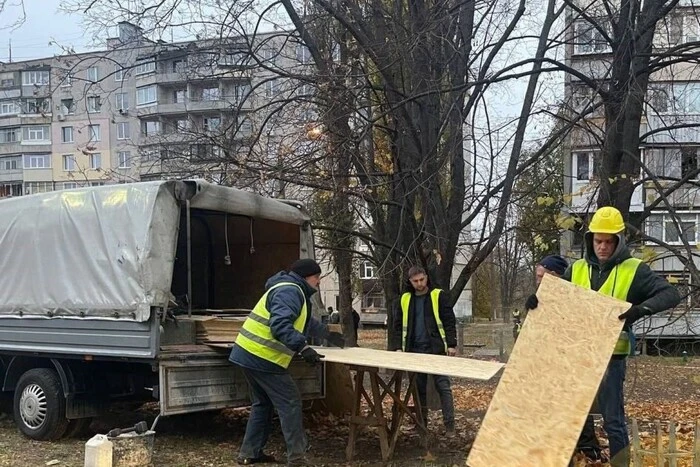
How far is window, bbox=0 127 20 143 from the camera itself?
6066 cm

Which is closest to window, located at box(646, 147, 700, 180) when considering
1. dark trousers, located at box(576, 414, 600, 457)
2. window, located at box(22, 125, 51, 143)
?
dark trousers, located at box(576, 414, 600, 457)

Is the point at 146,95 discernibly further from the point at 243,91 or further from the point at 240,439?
the point at 240,439

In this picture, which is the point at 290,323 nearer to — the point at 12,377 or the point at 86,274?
the point at 86,274

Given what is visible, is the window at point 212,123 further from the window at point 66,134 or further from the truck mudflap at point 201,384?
the window at point 66,134

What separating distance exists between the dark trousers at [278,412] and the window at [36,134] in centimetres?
5712

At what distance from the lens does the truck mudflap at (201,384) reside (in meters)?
6.67

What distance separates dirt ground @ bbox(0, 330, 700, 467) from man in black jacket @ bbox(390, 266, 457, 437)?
16.2 inches

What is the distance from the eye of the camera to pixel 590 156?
9570 millimetres

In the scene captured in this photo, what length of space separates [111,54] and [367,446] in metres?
6.22

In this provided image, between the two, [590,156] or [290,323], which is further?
[590,156]

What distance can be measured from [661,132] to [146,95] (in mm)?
46403

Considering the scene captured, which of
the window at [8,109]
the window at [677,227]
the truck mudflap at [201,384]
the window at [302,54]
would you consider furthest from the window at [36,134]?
the truck mudflap at [201,384]

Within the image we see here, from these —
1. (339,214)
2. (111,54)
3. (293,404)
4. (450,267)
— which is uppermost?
(111,54)

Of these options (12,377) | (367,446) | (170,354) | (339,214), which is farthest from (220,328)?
(339,214)
